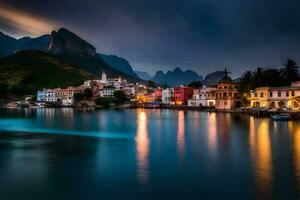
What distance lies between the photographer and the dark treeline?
81.6 metres

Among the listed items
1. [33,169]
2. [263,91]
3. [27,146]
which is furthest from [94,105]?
[33,169]

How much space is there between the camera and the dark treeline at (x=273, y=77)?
81562mm

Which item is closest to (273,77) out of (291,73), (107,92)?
(291,73)

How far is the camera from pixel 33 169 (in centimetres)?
2136

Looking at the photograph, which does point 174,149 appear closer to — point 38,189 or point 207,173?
point 207,173

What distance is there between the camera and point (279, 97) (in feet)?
229

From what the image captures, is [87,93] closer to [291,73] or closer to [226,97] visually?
[226,97]

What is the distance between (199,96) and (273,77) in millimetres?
30268

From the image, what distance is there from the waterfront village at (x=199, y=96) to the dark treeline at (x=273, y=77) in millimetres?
4380

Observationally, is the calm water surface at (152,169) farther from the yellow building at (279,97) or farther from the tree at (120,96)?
the tree at (120,96)

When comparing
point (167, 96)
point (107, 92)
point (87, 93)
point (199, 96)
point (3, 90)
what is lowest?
point (199, 96)

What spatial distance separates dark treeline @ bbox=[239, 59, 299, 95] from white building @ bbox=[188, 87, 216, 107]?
1305 centimetres

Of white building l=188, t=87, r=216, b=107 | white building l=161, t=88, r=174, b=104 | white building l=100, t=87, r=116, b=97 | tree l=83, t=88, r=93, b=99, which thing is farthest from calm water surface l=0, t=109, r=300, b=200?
white building l=100, t=87, r=116, b=97

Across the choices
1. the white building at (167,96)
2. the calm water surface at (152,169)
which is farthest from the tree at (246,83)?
the calm water surface at (152,169)
